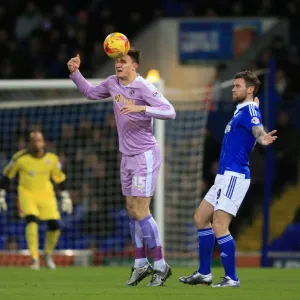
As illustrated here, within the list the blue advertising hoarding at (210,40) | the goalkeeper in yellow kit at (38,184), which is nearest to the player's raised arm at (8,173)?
the goalkeeper in yellow kit at (38,184)

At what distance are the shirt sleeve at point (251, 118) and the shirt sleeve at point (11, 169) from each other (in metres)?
6.59

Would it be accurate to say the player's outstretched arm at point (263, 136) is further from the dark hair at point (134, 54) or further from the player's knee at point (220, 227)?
the dark hair at point (134, 54)

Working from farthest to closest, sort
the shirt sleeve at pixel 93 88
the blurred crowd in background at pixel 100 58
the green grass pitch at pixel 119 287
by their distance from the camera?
the blurred crowd in background at pixel 100 58 < the shirt sleeve at pixel 93 88 < the green grass pitch at pixel 119 287

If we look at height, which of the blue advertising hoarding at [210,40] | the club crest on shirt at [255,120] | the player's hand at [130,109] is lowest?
the club crest on shirt at [255,120]

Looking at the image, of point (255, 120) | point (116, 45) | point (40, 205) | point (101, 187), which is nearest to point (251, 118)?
point (255, 120)

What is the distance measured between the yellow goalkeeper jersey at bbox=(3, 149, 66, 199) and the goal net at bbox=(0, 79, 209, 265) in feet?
6.71

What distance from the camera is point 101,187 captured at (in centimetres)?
1922

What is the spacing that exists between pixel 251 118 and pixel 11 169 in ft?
22.1

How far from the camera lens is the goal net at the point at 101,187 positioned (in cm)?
1895

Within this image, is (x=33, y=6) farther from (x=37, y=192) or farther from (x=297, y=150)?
(x=37, y=192)

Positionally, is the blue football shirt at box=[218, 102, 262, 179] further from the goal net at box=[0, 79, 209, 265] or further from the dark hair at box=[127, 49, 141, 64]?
the goal net at box=[0, 79, 209, 265]

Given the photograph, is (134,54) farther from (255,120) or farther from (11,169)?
(11,169)

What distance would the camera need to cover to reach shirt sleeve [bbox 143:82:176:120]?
10.8 meters

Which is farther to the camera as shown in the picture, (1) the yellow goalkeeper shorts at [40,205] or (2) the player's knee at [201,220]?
(1) the yellow goalkeeper shorts at [40,205]
